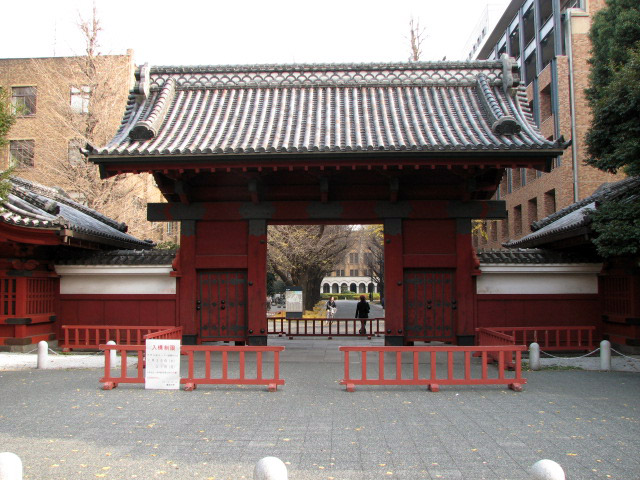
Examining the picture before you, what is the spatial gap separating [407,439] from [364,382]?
2738 mm

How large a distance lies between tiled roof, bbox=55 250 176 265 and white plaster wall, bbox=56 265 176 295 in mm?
146

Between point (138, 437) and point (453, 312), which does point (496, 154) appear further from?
point (138, 437)

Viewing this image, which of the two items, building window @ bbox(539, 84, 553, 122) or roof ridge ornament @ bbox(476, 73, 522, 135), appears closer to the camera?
roof ridge ornament @ bbox(476, 73, 522, 135)

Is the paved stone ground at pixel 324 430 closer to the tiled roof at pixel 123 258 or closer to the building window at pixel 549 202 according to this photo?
the tiled roof at pixel 123 258

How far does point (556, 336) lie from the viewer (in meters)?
12.8

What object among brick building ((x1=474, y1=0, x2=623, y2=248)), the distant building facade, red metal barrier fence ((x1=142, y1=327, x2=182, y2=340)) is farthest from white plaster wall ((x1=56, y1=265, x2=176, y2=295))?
the distant building facade

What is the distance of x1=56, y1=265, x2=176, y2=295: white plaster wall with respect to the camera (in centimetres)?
1324

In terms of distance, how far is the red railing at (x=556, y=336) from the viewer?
12.7 meters

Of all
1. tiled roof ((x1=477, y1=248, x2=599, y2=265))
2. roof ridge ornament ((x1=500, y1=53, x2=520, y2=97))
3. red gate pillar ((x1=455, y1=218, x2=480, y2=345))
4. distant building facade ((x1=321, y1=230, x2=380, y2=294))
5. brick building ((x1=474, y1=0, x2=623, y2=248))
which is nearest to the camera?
→ red gate pillar ((x1=455, y1=218, x2=480, y2=345))

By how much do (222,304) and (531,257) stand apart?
7874 millimetres

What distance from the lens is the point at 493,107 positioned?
42.8 feet

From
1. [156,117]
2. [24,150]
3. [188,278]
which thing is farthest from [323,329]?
[24,150]

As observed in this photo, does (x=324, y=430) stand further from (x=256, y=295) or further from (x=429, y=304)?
(x=429, y=304)

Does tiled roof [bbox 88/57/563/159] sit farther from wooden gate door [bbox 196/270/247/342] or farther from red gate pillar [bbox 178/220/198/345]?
wooden gate door [bbox 196/270/247/342]
